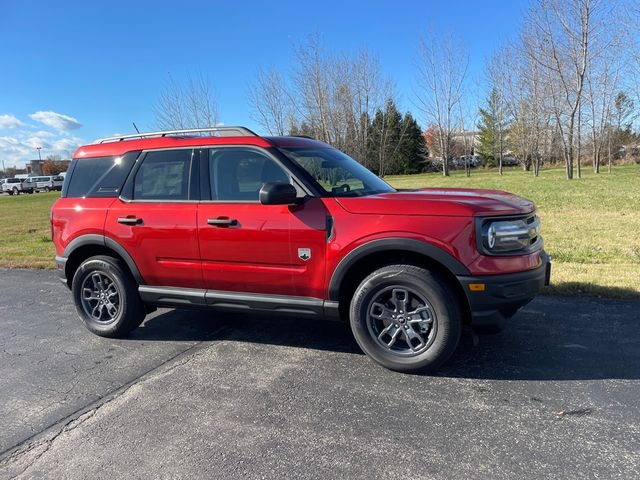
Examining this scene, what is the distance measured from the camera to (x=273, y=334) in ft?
15.7

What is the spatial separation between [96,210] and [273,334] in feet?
7.10

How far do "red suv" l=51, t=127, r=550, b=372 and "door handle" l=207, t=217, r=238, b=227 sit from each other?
10mm

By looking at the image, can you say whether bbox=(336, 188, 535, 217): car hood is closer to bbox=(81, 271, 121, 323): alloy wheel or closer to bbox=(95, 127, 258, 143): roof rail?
bbox=(95, 127, 258, 143): roof rail

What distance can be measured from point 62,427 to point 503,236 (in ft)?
10.9

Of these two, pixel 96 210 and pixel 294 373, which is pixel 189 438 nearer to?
pixel 294 373

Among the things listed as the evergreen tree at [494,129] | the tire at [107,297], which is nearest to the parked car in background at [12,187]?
the evergreen tree at [494,129]

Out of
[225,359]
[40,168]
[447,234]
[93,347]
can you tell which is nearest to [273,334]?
[225,359]

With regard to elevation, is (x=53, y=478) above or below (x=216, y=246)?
below

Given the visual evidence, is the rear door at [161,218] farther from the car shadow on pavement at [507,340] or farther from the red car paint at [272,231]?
the car shadow on pavement at [507,340]

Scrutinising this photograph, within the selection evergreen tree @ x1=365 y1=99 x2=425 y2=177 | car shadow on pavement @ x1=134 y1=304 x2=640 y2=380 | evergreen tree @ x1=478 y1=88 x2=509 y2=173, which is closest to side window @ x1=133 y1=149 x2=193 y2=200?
car shadow on pavement @ x1=134 y1=304 x2=640 y2=380

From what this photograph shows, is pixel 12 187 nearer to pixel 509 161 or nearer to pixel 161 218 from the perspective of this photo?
pixel 161 218

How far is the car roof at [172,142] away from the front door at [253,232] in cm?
9

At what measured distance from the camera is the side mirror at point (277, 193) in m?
3.75

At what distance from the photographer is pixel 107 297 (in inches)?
194
